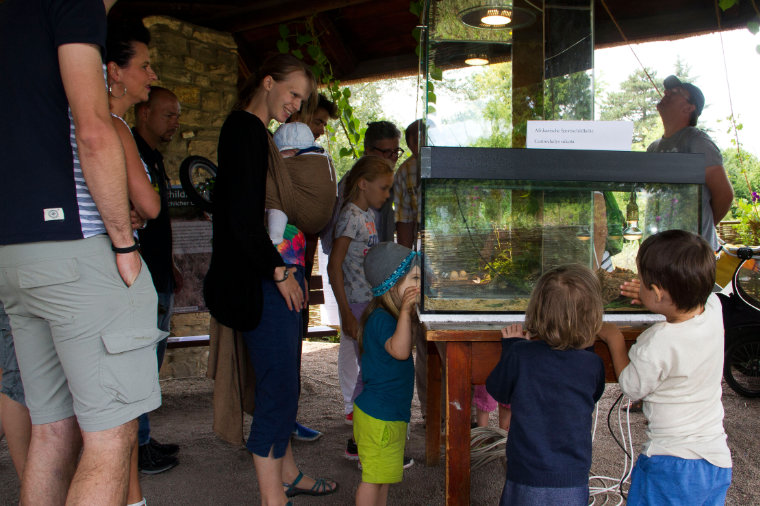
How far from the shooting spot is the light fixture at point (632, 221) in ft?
6.41

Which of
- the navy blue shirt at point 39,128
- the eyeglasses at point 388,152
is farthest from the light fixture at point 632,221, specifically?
the eyeglasses at point 388,152

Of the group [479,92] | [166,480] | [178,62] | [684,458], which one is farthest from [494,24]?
[178,62]

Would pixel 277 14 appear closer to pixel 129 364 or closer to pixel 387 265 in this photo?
pixel 387 265

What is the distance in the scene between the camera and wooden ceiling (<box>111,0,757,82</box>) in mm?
3812

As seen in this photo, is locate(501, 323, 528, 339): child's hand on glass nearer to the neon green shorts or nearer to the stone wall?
the neon green shorts

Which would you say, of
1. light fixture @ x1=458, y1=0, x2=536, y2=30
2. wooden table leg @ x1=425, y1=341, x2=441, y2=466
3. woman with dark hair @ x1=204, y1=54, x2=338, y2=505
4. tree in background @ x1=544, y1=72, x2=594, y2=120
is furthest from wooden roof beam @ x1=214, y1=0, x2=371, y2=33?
wooden table leg @ x1=425, y1=341, x2=441, y2=466

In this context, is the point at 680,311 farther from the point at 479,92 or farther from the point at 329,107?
the point at 329,107

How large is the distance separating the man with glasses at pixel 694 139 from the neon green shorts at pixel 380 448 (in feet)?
4.78

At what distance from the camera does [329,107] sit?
10.7 feet

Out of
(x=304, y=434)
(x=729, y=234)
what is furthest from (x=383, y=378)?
(x=729, y=234)

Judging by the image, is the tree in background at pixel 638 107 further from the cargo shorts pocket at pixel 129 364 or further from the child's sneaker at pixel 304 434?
the child's sneaker at pixel 304 434

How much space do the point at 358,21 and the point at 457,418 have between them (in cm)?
416

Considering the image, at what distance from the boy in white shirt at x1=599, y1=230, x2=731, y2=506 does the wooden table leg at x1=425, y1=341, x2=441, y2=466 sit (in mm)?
1130

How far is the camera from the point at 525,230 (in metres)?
1.96
